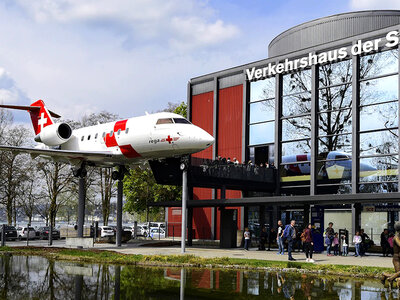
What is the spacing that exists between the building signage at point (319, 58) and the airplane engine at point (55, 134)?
16.2 m

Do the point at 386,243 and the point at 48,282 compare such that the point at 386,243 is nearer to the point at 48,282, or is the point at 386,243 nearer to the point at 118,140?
the point at 118,140

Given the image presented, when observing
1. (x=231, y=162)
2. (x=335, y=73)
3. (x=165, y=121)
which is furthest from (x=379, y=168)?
(x=165, y=121)

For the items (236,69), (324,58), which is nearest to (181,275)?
(324,58)

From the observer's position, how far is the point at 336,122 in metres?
35.6

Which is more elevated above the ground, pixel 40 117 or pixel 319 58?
pixel 319 58

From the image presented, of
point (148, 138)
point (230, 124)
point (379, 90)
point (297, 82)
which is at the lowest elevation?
point (148, 138)

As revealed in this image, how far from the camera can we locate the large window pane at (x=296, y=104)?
123ft

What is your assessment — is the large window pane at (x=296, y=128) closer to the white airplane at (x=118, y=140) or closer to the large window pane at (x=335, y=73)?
the large window pane at (x=335, y=73)

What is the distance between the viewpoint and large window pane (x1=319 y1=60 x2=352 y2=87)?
1388 inches

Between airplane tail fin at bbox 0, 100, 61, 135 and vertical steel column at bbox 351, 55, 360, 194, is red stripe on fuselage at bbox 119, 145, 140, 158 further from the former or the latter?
vertical steel column at bbox 351, 55, 360, 194

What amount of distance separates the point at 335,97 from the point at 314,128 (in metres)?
2.51

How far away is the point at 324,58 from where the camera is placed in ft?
119

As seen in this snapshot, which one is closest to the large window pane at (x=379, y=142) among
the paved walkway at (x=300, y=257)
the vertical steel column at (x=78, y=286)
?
the paved walkway at (x=300, y=257)

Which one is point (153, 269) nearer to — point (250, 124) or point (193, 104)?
point (250, 124)
